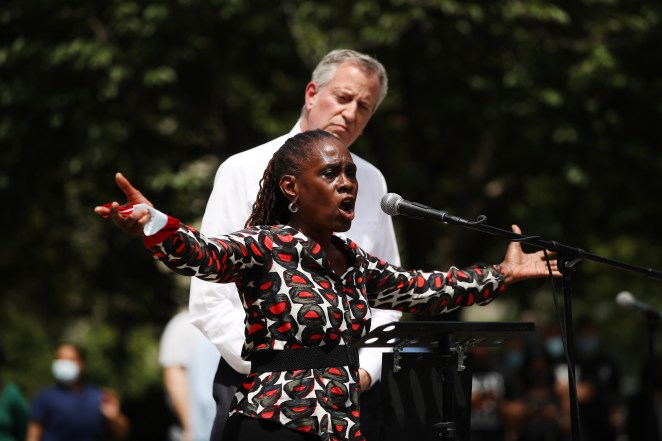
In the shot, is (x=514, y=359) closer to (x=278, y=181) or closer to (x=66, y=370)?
(x=66, y=370)

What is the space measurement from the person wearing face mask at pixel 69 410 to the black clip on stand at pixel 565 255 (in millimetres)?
7059

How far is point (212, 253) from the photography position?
3.53m

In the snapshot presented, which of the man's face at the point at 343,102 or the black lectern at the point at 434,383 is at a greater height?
the man's face at the point at 343,102

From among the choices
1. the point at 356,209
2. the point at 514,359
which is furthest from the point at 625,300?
the point at 514,359

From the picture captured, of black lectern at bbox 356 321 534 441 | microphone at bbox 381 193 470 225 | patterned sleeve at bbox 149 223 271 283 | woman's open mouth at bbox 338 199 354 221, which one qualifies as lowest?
black lectern at bbox 356 321 534 441

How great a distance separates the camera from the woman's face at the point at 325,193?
12.4 ft

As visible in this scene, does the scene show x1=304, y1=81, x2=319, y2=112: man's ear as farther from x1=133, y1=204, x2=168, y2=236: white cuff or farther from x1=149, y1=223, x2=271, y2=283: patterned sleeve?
x1=133, y1=204, x2=168, y2=236: white cuff

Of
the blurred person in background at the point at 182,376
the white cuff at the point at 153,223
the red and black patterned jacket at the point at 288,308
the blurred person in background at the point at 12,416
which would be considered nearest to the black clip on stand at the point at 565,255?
the red and black patterned jacket at the point at 288,308

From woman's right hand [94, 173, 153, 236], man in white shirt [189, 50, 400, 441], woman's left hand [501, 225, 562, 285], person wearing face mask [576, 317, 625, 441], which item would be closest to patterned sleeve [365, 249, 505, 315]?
woman's left hand [501, 225, 562, 285]

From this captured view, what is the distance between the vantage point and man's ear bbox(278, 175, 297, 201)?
3.86 m

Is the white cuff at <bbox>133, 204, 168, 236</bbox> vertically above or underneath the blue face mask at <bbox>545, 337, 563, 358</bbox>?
underneath

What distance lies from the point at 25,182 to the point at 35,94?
1391 mm

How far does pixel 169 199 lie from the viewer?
38.9ft

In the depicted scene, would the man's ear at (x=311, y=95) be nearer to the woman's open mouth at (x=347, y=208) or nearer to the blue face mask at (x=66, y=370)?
the woman's open mouth at (x=347, y=208)
